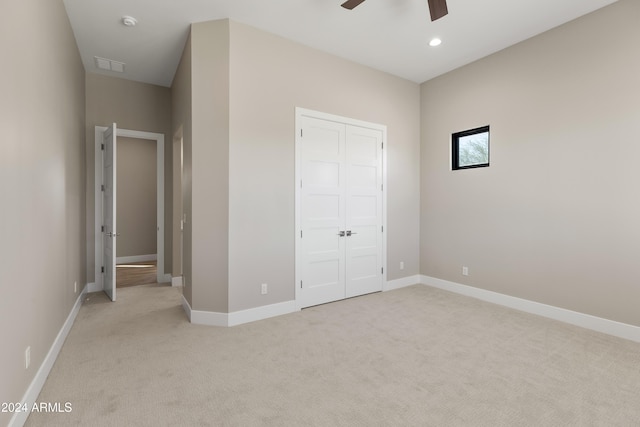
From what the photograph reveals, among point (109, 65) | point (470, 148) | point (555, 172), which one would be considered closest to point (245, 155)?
point (109, 65)

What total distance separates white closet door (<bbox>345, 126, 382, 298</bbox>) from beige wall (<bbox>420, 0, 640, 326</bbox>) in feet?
3.48

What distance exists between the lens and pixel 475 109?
4266 mm

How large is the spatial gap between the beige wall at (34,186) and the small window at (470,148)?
15.3 ft

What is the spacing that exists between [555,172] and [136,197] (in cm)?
799

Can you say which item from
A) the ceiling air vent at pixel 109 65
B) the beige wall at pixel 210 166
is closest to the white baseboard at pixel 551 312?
the beige wall at pixel 210 166

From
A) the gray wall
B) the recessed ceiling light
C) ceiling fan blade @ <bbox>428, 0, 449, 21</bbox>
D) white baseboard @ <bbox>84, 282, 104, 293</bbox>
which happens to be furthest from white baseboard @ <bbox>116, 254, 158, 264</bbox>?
ceiling fan blade @ <bbox>428, 0, 449, 21</bbox>

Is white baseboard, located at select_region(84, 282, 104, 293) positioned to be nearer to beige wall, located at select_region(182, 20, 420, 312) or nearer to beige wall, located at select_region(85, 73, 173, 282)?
beige wall, located at select_region(85, 73, 173, 282)

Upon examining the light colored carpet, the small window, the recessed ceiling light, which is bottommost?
the light colored carpet

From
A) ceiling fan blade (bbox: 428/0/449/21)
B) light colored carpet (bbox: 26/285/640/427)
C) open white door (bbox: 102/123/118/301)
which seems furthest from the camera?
open white door (bbox: 102/123/118/301)

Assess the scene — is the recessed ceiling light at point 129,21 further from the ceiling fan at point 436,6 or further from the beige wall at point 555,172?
the beige wall at point 555,172

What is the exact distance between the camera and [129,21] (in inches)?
128

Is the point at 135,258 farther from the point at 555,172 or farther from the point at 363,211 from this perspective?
the point at 555,172

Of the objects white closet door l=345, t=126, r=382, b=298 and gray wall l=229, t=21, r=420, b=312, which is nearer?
gray wall l=229, t=21, r=420, b=312

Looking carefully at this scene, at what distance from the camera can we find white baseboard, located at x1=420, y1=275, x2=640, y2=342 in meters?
2.98
